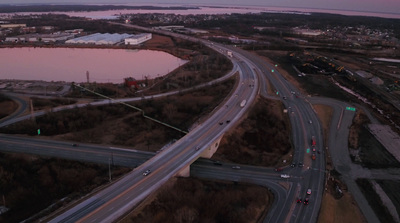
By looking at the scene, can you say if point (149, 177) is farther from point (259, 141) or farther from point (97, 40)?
point (97, 40)

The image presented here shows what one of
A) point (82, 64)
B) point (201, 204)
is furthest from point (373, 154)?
point (82, 64)

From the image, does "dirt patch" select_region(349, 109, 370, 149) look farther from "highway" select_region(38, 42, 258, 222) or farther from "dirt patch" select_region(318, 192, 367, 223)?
"highway" select_region(38, 42, 258, 222)

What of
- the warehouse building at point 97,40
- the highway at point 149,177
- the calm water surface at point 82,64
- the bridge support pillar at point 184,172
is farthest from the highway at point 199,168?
the warehouse building at point 97,40

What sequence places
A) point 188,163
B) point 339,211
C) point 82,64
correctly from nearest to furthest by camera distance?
point 339,211
point 188,163
point 82,64

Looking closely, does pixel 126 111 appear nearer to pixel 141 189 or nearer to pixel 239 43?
pixel 141 189

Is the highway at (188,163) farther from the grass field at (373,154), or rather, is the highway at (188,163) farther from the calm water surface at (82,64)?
the calm water surface at (82,64)

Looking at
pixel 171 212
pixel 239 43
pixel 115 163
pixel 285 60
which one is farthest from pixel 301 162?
pixel 239 43
